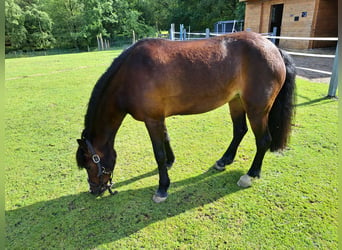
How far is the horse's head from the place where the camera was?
213 centimetres

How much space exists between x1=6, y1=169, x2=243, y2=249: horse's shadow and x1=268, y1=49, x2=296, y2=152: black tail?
72 centimetres

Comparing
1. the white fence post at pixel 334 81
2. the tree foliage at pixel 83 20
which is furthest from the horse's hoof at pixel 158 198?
the tree foliage at pixel 83 20

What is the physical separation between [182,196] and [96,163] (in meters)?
1.00

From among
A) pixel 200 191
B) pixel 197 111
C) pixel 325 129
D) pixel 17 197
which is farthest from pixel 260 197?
pixel 17 197

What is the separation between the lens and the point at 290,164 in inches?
111

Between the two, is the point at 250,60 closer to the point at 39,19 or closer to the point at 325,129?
the point at 325,129

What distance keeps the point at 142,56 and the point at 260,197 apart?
1930 millimetres

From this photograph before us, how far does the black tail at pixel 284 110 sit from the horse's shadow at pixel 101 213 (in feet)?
2.36

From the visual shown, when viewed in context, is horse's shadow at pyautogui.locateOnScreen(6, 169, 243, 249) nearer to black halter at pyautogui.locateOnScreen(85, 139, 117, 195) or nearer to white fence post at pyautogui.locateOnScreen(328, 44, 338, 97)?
black halter at pyautogui.locateOnScreen(85, 139, 117, 195)

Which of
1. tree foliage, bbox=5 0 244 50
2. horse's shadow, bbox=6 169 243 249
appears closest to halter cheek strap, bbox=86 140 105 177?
horse's shadow, bbox=6 169 243 249

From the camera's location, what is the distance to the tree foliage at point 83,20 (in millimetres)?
29323

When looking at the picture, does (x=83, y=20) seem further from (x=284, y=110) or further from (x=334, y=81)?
(x=284, y=110)

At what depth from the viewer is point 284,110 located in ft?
8.28

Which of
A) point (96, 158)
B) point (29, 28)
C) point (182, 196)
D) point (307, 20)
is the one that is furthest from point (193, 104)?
point (29, 28)
